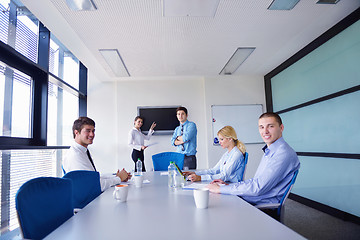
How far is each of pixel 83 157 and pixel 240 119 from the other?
438 centimetres

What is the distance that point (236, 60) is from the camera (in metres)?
4.89

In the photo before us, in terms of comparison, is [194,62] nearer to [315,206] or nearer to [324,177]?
[324,177]

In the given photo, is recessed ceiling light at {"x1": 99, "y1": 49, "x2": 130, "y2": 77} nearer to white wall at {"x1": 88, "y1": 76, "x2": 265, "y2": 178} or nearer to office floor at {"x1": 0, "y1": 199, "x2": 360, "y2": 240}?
white wall at {"x1": 88, "y1": 76, "x2": 265, "y2": 178}

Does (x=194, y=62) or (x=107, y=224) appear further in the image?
(x=194, y=62)

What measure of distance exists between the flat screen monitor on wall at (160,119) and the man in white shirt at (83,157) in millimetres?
3361

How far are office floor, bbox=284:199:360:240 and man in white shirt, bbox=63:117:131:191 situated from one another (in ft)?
7.43

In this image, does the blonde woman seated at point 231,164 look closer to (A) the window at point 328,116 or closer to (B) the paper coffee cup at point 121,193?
(B) the paper coffee cup at point 121,193

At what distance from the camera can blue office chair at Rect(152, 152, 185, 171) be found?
3.63m

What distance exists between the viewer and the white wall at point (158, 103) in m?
5.84

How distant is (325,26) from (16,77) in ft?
14.7

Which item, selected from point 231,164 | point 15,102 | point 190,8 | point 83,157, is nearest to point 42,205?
point 83,157

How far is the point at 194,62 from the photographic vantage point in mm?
4836

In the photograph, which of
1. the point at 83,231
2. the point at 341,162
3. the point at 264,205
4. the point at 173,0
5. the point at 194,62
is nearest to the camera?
the point at 83,231

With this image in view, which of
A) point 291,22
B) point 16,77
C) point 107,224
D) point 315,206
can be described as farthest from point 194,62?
point 107,224
